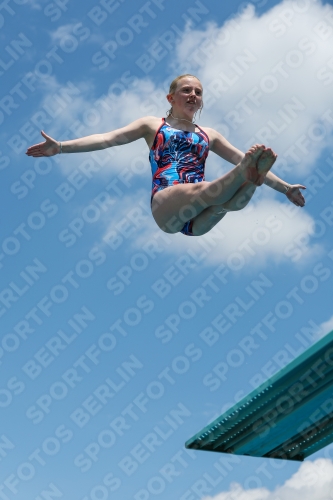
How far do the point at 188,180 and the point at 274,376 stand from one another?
6.57 ft

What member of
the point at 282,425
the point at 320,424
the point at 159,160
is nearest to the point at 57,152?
the point at 159,160

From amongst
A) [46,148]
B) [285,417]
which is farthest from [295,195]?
[46,148]

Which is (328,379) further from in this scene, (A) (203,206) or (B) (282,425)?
(A) (203,206)

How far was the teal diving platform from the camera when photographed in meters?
6.54

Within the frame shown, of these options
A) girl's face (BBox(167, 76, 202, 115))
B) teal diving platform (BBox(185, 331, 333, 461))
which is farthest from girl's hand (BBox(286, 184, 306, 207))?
teal diving platform (BBox(185, 331, 333, 461))

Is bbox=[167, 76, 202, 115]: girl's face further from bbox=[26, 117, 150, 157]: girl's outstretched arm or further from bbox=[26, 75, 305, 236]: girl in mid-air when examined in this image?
bbox=[26, 117, 150, 157]: girl's outstretched arm

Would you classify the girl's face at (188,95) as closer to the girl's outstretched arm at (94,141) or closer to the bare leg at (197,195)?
the girl's outstretched arm at (94,141)

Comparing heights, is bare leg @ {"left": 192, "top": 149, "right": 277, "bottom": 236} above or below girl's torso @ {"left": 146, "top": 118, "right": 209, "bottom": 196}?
below

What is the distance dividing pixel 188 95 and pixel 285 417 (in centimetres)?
346

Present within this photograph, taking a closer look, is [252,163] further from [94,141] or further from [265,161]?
[94,141]

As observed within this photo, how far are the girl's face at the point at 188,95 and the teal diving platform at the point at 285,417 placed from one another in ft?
8.51

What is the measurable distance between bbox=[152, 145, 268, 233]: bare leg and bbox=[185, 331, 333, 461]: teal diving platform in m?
1.47

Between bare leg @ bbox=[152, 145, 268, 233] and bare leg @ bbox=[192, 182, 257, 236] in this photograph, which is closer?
bare leg @ bbox=[152, 145, 268, 233]

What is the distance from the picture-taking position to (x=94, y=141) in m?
6.85
